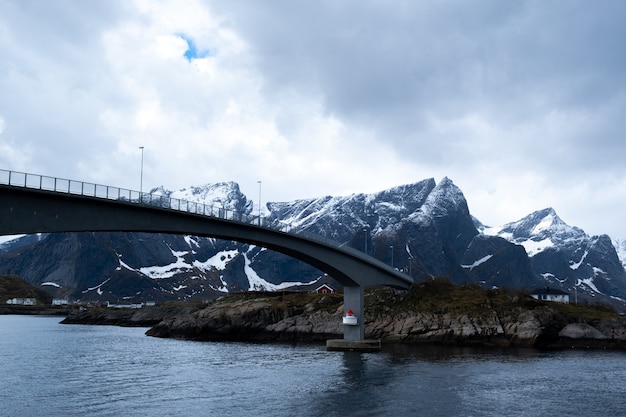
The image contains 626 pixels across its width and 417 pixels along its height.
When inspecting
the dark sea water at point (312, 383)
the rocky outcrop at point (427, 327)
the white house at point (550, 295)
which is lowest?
the dark sea water at point (312, 383)

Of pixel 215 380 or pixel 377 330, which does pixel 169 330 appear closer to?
pixel 377 330

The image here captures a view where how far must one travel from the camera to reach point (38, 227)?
40.7 meters

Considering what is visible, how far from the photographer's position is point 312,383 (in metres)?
55.8

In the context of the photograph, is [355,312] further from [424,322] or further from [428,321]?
[428,321]

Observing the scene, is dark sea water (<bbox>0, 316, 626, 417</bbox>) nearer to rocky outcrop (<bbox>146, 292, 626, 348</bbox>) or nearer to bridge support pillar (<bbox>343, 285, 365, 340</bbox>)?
bridge support pillar (<bbox>343, 285, 365, 340</bbox>)

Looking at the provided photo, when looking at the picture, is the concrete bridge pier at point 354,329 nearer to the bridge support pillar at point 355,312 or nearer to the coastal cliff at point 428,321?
the bridge support pillar at point 355,312

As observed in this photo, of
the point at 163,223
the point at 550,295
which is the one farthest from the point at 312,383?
the point at 550,295

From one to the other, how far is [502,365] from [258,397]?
34740mm

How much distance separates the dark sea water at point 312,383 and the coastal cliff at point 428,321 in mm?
12860

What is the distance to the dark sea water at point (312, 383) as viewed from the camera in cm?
4406

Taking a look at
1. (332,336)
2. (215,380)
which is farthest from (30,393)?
(332,336)

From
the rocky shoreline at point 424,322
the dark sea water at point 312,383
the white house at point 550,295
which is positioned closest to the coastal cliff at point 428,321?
the rocky shoreline at point 424,322

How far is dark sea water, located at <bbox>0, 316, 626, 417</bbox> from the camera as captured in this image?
44.1 meters

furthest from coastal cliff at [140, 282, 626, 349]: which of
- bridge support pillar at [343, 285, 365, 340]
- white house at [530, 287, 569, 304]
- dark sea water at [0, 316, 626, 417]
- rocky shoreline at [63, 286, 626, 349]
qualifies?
white house at [530, 287, 569, 304]
